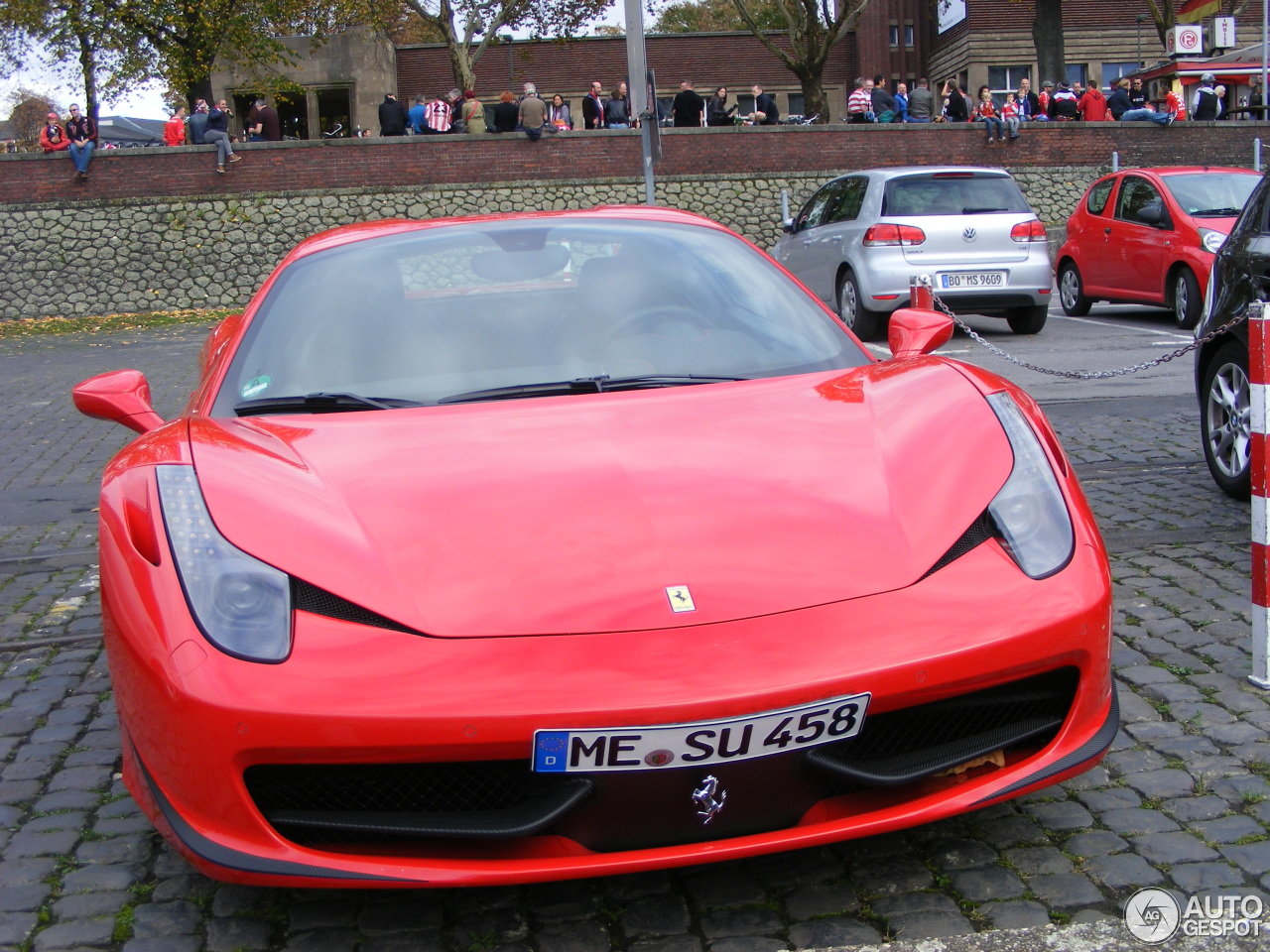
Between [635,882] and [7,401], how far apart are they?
376 inches

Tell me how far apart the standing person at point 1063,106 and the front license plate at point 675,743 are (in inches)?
1144

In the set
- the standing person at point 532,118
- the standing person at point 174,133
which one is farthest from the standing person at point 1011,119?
the standing person at point 174,133

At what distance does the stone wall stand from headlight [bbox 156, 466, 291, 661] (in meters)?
23.6

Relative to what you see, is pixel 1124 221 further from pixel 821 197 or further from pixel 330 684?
pixel 330 684

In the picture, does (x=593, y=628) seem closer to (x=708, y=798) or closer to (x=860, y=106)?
(x=708, y=798)

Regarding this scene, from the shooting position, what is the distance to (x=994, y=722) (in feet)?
7.48

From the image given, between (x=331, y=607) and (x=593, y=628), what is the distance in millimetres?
452

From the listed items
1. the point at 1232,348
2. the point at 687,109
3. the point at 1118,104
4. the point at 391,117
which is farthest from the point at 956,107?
the point at 1232,348

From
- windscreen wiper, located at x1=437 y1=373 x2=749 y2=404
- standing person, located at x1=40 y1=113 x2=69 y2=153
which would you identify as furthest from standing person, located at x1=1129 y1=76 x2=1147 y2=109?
windscreen wiper, located at x1=437 y1=373 x2=749 y2=404

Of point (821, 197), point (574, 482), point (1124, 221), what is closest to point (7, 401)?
point (821, 197)

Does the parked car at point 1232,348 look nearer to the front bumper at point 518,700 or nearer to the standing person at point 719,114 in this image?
the front bumper at point 518,700

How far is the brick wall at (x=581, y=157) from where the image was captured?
24.9m

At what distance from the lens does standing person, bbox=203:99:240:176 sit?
25.0 metres

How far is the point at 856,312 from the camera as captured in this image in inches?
495
